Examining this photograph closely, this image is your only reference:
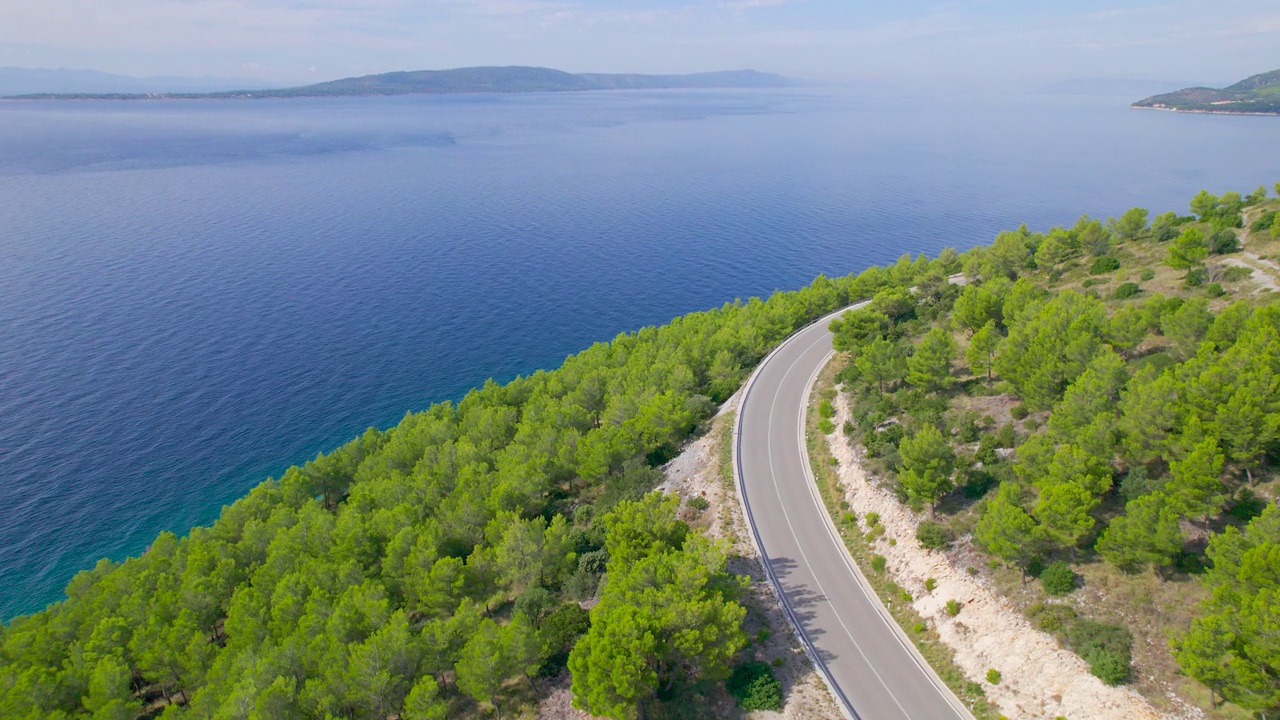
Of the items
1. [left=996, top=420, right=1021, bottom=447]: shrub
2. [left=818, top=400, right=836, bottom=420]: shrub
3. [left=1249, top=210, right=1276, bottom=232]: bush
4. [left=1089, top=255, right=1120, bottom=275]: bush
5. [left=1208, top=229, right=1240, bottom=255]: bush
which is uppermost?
[left=1249, top=210, right=1276, bottom=232]: bush

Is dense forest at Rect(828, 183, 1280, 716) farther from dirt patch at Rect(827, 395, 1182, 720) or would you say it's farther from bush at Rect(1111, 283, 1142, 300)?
dirt patch at Rect(827, 395, 1182, 720)

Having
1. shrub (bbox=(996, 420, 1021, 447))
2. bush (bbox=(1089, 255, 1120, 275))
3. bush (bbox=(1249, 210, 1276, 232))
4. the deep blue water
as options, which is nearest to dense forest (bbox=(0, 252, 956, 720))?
the deep blue water

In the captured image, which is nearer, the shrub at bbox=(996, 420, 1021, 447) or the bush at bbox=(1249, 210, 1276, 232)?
the shrub at bbox=(996, 420, 1021, 447)

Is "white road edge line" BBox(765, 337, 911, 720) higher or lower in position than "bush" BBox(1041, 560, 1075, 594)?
lower

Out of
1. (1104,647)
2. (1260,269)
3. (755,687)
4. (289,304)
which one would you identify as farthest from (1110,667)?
(289,304)

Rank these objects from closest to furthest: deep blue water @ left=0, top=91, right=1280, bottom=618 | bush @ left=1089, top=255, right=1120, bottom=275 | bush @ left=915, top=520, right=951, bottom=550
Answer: bush @ left=915, top=520, right=951, bottom=550 → bush @ left=1089, top=255, right=1120, bottom=275 → deep blue water @ left=0, top=91, right=1280, bottom=618

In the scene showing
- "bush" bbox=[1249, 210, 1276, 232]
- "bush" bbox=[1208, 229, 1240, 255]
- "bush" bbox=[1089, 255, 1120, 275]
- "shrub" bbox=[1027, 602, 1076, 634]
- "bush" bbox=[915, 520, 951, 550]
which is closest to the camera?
"shrub" bbox=[1027, 602, 1076, 634]

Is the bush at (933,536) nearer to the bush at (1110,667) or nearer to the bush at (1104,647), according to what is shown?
the bush at (1104,647)

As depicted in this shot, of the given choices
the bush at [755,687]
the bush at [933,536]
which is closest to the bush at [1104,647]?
the bush at [933,536]
